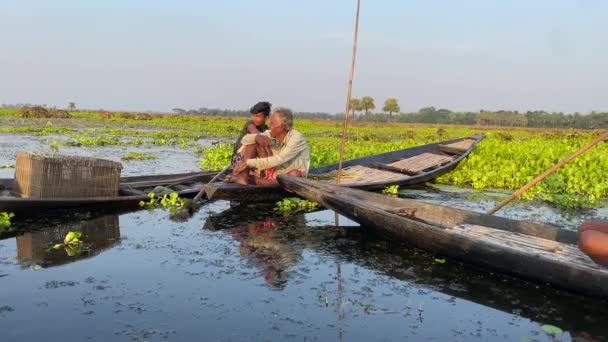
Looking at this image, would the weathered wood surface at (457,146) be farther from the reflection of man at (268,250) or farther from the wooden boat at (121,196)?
the reflection of man at (268,250)

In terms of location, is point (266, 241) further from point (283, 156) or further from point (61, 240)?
point (61, 240)

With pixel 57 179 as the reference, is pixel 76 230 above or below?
below

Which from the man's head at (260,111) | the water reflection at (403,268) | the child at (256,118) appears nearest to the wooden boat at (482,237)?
the water reflection at (403,268)

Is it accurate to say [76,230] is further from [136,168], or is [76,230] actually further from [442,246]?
[136,168]

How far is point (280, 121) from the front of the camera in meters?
6.12

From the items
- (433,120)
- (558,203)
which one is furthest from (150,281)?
(433,120)

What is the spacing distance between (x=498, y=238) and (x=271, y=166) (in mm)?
2769

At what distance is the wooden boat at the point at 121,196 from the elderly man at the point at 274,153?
2.35 feet

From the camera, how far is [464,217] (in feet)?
16.4

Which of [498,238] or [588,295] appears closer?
[588,295]

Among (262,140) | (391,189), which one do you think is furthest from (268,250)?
(391,189)

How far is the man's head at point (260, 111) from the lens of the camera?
6.73 m

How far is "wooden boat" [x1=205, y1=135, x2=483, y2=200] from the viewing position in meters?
5.93

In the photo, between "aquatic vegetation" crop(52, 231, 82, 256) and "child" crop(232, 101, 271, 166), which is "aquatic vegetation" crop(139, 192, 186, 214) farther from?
"aquatic vegetation" crop(52, 231, 82, 256)
